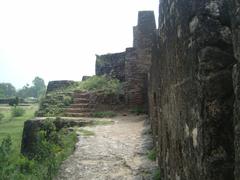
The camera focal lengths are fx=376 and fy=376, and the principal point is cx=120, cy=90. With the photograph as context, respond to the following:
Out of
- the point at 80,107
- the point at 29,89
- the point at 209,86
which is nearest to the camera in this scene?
the point at 209,86

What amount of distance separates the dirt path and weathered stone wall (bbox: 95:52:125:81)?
21.6 feet

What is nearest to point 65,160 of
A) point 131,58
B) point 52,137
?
point 52,137

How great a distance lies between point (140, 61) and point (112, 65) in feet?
9.99

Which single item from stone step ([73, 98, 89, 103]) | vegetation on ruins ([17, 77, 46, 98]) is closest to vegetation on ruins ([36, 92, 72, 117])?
stone step ([73, 98, 89, 103])

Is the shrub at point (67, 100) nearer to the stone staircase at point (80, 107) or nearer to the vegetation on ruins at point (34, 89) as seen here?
the stone staircase at point (80, 107)

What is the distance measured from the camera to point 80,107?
481 inches

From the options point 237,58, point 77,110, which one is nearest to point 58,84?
point 77,110

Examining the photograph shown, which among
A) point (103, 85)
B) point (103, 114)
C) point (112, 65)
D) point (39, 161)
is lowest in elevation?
point (39, 161)

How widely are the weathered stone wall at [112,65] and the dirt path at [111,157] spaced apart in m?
6.58

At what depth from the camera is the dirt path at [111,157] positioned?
4.88 m

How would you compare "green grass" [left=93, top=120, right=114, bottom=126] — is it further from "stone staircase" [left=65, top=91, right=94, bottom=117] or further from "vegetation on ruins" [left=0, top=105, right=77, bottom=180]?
"stone staircase" [left=65, top=91, right=94, bottom=117]

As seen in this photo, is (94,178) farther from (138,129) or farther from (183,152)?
(138,129)

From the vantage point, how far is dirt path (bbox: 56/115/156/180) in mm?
4883

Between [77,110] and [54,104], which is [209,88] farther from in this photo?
[54,104]
